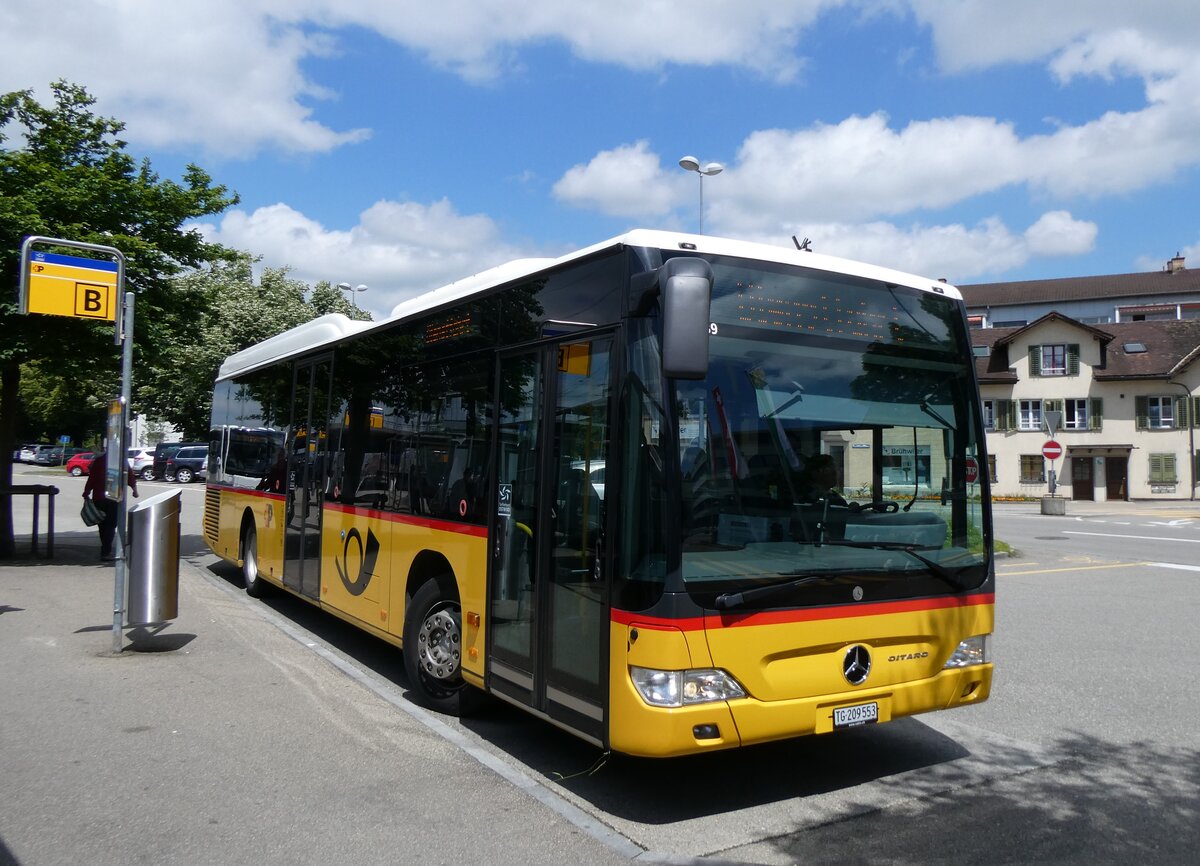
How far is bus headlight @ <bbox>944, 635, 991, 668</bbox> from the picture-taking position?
556cm

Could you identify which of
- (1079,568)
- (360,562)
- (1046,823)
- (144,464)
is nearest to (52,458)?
(144,464)

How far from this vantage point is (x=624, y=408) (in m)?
4.84

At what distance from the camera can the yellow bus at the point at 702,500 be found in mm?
4672

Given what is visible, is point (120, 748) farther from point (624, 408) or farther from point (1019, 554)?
point (1019, 554)

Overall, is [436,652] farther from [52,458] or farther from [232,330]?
[52,458]

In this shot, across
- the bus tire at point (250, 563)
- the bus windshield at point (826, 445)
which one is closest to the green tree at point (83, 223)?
the bus tire at point (250, 563)

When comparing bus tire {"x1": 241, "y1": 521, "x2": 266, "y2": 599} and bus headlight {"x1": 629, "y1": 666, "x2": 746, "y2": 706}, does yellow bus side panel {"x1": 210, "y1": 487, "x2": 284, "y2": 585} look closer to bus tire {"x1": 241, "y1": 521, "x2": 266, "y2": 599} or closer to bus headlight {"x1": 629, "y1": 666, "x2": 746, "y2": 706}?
bus tire {"x1": 241, "y1": 521, "x2": 266, "y2": 599}

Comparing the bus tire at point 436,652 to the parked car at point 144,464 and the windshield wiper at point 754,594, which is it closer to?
the windshield wiper at point 754,594

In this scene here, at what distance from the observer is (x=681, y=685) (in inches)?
181

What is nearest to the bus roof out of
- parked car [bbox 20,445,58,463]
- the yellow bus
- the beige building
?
the yellow bus

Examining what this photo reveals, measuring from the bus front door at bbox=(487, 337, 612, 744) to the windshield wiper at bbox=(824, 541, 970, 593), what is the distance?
52.3 inches

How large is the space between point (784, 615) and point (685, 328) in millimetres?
1499

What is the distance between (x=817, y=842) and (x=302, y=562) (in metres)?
6.30

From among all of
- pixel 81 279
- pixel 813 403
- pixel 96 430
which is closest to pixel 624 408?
pixel 813 403
